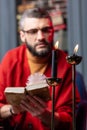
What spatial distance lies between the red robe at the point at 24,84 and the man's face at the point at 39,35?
90mm

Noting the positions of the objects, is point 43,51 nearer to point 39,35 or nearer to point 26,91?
point 39,35

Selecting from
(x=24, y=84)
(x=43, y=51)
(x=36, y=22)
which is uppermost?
(x=36, y=22)

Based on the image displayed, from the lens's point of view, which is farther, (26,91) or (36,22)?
(36,22)

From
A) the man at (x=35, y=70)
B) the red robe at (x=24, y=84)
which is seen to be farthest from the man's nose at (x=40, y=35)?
the red robe at (x=24, y=84)

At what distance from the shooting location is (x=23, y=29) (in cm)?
179

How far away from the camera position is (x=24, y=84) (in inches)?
69.1

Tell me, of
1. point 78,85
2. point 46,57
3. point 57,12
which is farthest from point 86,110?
point 57,12

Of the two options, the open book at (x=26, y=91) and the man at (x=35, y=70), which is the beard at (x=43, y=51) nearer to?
the man at (x=35, y=70)

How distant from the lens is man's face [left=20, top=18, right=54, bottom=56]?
173cm

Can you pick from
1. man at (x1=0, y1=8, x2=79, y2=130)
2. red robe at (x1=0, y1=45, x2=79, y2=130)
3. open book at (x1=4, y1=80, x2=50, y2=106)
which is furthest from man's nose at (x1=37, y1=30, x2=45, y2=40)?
open book at (x1=4, y1=80, x2=50, y2=106)

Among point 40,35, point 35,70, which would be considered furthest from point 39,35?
point 35,70

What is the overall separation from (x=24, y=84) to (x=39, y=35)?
0.78 ft

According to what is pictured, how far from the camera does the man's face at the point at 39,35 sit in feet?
5.67

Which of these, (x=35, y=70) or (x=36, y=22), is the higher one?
(x=36, y=22)
